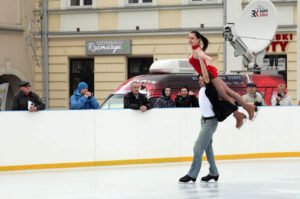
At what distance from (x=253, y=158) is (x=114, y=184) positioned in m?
4.98

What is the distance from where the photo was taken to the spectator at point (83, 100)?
1477 cm

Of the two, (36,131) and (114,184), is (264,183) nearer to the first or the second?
(114,184)

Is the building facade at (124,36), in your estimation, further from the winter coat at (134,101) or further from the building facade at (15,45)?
the winter coat at (134,101)

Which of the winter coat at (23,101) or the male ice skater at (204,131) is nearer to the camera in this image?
the male ice skater at (204,131)

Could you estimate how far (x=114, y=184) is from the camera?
444 inches

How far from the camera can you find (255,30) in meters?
20.7

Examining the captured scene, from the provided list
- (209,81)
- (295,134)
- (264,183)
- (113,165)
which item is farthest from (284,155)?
(209,81)

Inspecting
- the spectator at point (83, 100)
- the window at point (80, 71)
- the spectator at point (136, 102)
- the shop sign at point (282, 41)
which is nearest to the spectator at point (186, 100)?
the spectator at point (136, 102)

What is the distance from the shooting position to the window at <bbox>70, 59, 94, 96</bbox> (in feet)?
92.2

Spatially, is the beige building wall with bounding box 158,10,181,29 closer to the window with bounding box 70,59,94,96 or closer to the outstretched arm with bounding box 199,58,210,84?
the window with bounding box 70,59,94,96

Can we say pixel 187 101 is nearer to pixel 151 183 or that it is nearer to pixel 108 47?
pixel 151 183

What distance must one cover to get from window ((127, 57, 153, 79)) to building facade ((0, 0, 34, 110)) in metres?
3.61

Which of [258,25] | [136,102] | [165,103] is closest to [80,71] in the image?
[258,25]

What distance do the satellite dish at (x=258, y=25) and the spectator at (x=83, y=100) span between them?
273 inches
